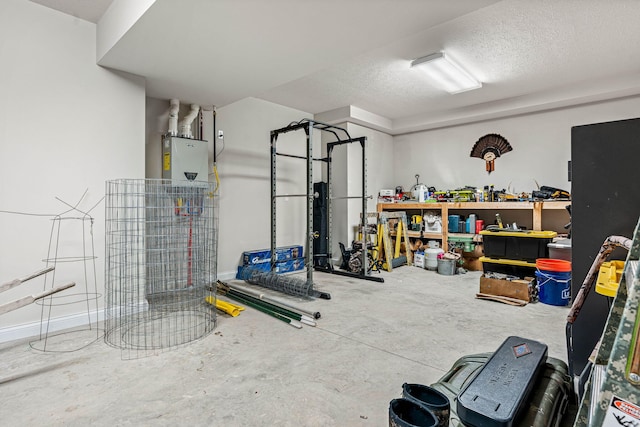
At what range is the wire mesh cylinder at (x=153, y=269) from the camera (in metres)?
2.61

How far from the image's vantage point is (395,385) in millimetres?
1864

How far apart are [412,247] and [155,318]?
4458 mm

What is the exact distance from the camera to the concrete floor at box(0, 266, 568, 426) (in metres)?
1.61

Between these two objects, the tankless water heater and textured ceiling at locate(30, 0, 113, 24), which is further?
the tankless water heater

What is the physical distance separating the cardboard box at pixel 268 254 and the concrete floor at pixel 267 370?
1.54 metres

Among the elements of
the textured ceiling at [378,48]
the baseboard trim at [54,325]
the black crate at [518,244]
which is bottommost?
the baseboard trim at [54,325]

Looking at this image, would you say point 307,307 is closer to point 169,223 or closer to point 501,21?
point 169,223

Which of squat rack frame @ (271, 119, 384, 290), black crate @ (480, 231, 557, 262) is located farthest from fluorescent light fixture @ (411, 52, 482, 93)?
black crate @ (480, 231, 557, 262)

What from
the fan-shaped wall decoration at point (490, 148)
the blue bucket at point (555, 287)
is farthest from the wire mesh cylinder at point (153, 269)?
the fan-shaped wall decoration at point (490, 148)

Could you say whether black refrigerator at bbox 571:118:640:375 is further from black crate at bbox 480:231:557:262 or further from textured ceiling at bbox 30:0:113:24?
textured ceiling at bbox 30:0:113:24

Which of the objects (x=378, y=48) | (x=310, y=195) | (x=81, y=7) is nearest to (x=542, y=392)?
(x=310, y=195)

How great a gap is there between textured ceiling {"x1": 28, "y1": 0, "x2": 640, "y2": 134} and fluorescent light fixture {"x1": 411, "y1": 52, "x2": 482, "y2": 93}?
0.30ft

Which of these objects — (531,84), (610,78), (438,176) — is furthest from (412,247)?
(610,78)

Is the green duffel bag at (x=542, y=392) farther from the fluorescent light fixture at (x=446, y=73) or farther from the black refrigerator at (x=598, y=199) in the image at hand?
the fluorescent light fixture at (x=446, y=73)
